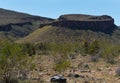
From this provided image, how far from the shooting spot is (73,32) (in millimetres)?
164375

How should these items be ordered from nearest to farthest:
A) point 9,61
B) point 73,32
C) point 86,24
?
1. point 9,61
2. point 73,32
3. point 86,24

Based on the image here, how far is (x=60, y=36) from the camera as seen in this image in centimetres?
15438

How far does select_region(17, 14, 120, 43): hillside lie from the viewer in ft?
503

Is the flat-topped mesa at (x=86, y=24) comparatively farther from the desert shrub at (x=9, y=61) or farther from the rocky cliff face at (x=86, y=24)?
the desert shrub at (x=9, y=61)

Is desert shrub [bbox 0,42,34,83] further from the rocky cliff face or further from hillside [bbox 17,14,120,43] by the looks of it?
the rocky cliff face

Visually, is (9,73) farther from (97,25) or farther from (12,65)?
(97,25)

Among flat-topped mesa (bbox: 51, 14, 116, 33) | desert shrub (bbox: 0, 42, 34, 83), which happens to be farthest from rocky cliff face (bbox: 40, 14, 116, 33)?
desert shrub (bbox: 0, 42, 34, 83)

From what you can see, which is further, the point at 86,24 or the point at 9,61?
the point at 86,24

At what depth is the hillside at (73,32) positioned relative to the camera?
6038 inches

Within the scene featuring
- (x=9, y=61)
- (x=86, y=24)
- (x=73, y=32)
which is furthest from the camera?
(x=86, y=24)

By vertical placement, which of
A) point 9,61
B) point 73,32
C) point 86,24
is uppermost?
point 9,61

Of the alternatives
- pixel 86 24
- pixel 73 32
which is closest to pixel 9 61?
pixel 73 32

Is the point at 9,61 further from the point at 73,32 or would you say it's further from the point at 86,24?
the point at 86,24

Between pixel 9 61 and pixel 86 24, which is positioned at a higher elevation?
pixel 9 61
